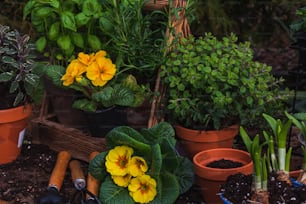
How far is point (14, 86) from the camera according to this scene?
10.0 ft

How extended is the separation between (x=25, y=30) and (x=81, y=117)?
1.12 metres

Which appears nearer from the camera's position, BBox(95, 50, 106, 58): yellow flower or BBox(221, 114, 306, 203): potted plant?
BBox(221, 114, 306, 203): potted plant

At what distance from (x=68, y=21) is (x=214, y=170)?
100 centimetres

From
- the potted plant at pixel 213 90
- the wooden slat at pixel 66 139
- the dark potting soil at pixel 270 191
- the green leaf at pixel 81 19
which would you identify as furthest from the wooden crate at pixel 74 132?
the dark potting soil at pixel 270 191

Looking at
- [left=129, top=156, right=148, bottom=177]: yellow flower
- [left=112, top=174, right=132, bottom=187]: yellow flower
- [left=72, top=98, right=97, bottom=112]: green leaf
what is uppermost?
[left=72, top=98, right=97, bottom=112]: green leaf

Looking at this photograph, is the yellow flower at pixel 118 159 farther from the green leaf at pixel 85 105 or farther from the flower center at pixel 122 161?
the green leaf at pixel 85 105

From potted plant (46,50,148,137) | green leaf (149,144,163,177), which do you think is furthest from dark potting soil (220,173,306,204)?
potted plant (46,50,148,137)

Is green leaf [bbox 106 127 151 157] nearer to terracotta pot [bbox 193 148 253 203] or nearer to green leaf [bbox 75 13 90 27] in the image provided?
terracotta pot [bbox 193 148 253 203]

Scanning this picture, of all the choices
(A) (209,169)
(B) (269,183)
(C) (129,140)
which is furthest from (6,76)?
(B) (269,183)

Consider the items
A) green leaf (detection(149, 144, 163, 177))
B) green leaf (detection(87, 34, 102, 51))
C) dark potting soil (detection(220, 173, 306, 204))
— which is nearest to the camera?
dark potting soil (detection(220, 173, 306, 204))

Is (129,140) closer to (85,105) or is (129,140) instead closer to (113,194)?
(113,194)

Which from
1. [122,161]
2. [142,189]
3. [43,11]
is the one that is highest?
[43,11]

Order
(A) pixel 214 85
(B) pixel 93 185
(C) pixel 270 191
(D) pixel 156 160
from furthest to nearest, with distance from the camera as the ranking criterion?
1. (A) pixel 214 85
2. (B) pixel 93 185
3. (D) pixel 156 160
4. (C) pixel 270 191

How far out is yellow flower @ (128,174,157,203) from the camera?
2684mm
